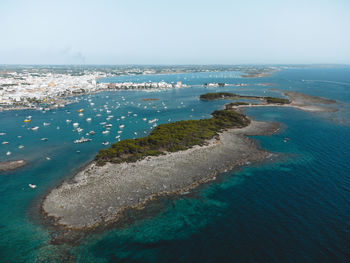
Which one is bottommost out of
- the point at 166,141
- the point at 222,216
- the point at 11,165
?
the point at 11,165

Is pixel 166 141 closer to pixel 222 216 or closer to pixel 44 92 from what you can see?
pixel 222 216

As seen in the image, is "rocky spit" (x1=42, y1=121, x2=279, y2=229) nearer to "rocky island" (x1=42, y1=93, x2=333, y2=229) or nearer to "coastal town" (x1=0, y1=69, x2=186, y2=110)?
"rocky island" (x1=42, y1=93, x2=333, y2=229)

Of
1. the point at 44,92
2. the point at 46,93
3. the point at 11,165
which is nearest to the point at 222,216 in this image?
the point at 11,165

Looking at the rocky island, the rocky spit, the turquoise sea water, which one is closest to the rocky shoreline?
the turquoise sea water

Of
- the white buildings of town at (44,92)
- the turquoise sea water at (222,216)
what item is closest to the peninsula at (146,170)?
the turquoise sea water at (222,216)

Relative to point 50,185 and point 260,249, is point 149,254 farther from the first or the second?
point 50,185
